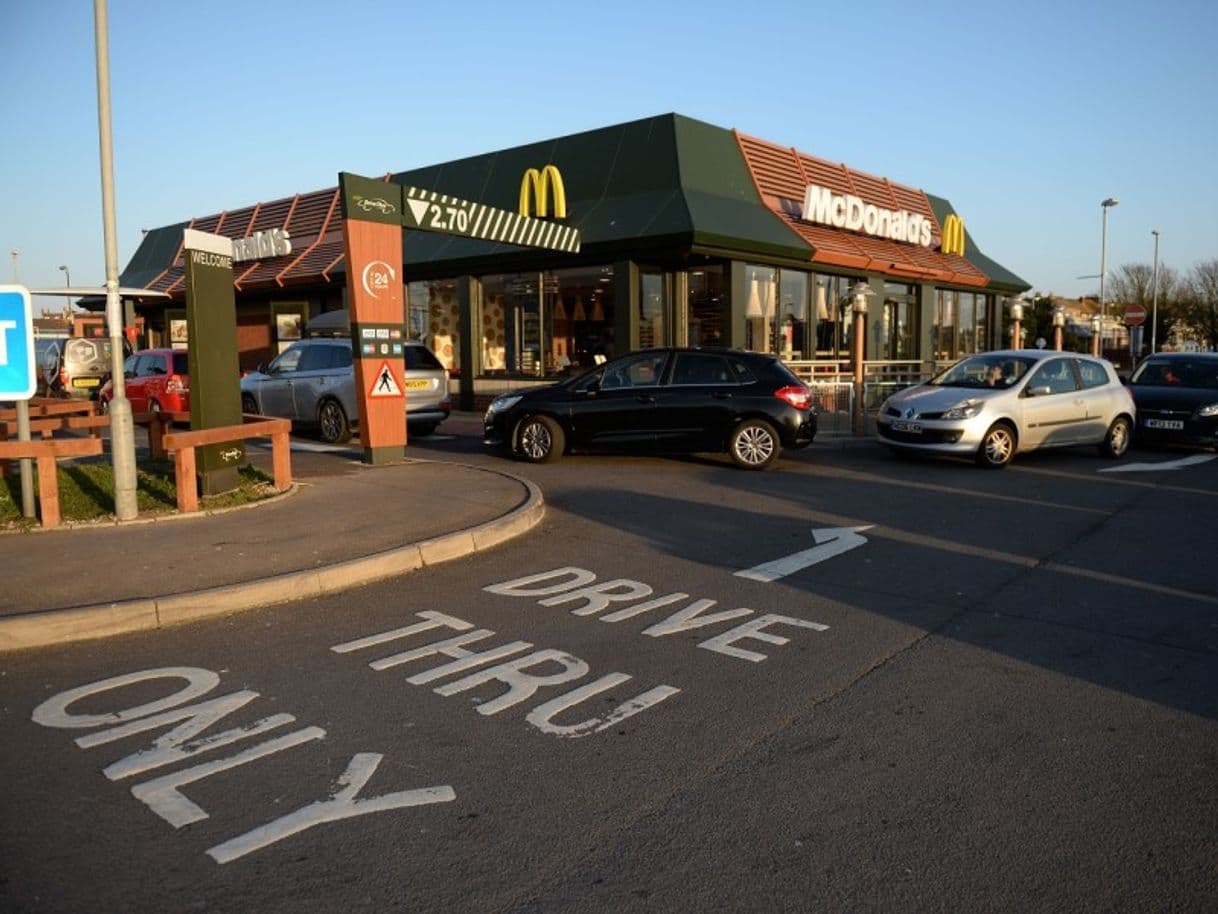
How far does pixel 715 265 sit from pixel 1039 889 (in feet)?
58.3

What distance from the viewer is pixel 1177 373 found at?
55.2 feet

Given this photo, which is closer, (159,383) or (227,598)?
(227,598)

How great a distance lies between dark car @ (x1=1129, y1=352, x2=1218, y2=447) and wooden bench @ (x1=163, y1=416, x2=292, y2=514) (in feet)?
44.5

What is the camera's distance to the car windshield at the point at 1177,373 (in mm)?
16344

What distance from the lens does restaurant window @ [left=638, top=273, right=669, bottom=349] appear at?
20.1 metres

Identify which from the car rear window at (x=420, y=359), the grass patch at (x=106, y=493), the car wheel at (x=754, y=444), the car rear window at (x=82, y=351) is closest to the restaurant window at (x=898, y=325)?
the car rear window at (x=420, y=359)

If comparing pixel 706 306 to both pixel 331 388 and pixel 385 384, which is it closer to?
pixel 331 388

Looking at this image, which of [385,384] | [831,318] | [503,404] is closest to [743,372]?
[503,404]

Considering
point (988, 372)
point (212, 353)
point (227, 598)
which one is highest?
point (212, 353)

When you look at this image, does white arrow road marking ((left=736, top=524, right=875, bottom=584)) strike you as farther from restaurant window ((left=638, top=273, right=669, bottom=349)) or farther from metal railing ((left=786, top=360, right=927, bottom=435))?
restaurant window ((left=638, top=273, right=669, bottom=349))

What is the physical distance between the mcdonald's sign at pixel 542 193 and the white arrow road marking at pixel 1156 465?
1161cm

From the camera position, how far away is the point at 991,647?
5.38 m

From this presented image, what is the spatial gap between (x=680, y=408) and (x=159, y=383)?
11656 millimetres

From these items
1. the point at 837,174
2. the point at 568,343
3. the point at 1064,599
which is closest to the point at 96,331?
the point at 568,343
